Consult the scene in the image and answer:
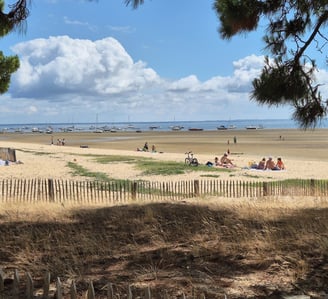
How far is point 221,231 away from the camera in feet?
21.0

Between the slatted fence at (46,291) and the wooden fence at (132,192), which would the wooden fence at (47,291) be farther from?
the wooden fence at (132,192)

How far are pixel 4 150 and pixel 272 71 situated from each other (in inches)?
1108

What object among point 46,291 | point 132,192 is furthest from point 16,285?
point 132,192

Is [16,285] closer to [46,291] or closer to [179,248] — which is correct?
[46,291]

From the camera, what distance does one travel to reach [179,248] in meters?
5.65

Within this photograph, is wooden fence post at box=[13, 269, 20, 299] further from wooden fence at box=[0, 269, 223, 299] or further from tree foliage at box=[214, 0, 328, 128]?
tree foliage at box=[214, 0, 328, 128]

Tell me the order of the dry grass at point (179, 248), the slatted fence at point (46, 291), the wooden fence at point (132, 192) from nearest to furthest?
the slatted fence at point (46, 291), the dry grass at point (179, 248), the wooden fence at point (132, 192)

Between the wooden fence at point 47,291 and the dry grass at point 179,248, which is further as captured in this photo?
the dry grass at point 179,248

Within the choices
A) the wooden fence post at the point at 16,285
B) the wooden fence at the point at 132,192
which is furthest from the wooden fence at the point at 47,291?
the wooden fence at the point at 132,192

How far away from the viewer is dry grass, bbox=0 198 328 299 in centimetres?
438

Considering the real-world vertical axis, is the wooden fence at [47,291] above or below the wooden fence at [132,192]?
above

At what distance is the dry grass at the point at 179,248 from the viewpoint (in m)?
4.38

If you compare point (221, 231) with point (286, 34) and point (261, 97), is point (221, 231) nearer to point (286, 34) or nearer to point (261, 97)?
point (261, 97)

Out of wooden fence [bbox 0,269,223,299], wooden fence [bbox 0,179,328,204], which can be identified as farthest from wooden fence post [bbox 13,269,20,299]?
wooden fence [bbox 0,179,328,204]
